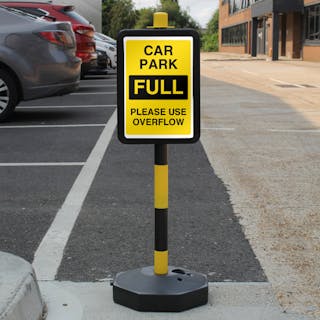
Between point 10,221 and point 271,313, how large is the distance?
94.9 inches

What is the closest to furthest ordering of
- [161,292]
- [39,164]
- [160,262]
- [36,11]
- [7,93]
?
1. [161,292]
2. [160,262]
3. [39,164]
4. [7,93]
5. [36,11]

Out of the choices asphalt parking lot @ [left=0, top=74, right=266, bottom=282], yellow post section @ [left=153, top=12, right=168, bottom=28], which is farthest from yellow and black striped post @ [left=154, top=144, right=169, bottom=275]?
yellow post section @ [left=153, top=12, right=168, bottom=28]

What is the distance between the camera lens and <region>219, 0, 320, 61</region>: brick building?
4197cm

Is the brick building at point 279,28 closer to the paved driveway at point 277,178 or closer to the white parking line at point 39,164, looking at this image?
the paved driveway at point 277,178

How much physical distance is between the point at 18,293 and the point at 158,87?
1219 mm

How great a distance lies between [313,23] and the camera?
4150cm

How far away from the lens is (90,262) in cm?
443

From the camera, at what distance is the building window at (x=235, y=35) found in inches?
2707

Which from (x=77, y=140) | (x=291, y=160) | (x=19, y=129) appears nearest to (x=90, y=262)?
(x=291, y=160)

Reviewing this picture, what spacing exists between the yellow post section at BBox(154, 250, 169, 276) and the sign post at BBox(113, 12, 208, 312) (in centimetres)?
14

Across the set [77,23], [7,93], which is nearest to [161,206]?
[7,93]

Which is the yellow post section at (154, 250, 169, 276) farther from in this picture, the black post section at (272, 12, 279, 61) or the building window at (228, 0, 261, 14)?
the building window at (228, 0, 261, 14)

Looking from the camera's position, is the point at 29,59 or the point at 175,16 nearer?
the point at 29,59

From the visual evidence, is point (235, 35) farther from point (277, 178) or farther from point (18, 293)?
point (18, 293)
